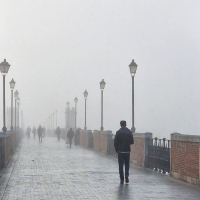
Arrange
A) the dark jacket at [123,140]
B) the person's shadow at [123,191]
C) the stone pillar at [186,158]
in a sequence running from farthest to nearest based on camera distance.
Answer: the dark jacket at [123,140], the stone pillar at [186,158], the person's shadow at [123,191]

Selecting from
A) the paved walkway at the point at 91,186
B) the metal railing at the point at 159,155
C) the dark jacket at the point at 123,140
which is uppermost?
the dark jacket at the point at 123,140

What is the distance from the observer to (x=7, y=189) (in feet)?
37.4

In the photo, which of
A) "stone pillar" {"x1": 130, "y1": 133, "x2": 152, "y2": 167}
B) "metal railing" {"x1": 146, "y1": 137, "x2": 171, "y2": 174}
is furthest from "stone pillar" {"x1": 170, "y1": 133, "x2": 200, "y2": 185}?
"stone pillar" {"x1": 130, "y1": 133, "x2": 152, "y2": 167}

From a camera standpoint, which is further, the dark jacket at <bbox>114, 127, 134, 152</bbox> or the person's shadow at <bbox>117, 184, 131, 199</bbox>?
the dark jacket at <bbox>114, 127, 134, 152</bbox>

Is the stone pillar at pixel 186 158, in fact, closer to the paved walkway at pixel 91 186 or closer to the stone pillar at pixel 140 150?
the paved walkway at pixel 91 186

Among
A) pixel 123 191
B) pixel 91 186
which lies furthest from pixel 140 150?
pixel 123 191

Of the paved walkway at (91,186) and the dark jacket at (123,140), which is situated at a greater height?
the dark jacket at (123,140)

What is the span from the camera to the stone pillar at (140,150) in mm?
17484

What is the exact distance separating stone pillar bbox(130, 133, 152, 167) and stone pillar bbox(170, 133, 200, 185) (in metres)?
3.21

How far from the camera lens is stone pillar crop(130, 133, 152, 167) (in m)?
17.5

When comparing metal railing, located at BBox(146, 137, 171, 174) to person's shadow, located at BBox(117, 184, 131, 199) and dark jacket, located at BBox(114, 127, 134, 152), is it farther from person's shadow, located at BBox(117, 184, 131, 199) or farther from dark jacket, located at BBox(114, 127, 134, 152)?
person's shadow, located at BBox(117, 184, 131, 199)

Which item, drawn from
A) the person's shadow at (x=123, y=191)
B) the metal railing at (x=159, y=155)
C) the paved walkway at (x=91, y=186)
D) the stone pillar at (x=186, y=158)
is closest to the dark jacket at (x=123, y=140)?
the paved walkway at (x=91, y=186)

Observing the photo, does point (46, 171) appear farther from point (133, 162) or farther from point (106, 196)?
point (106, 196)

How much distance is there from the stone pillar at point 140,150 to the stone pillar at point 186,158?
10.5 ft
